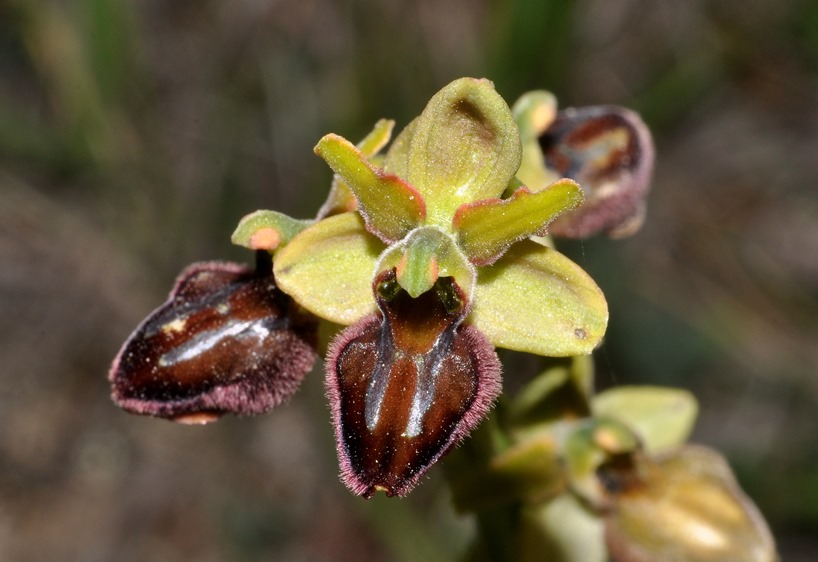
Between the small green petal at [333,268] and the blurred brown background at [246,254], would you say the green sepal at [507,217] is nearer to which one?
the small green petal at [333,268]

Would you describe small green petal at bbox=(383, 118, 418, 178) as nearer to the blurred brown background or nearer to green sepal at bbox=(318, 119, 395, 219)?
green sepal at bbox=(318, 119, 395, 219)

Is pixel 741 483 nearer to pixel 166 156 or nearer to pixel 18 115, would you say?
pixel 166 156

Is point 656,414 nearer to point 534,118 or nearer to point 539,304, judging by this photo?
point 534,118

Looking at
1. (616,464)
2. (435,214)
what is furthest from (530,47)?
(435,214)

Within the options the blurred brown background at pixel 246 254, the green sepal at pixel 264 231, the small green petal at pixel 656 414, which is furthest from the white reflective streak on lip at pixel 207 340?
the blurred brown background at pixel 246 254

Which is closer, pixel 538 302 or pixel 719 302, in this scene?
pixel 538 302

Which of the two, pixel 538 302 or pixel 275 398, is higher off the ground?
pixel 538 302

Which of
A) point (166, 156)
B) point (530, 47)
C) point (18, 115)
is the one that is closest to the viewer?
point (530, 47)

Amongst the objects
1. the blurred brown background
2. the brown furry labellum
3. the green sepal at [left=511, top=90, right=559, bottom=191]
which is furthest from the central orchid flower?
the blurred brown background
